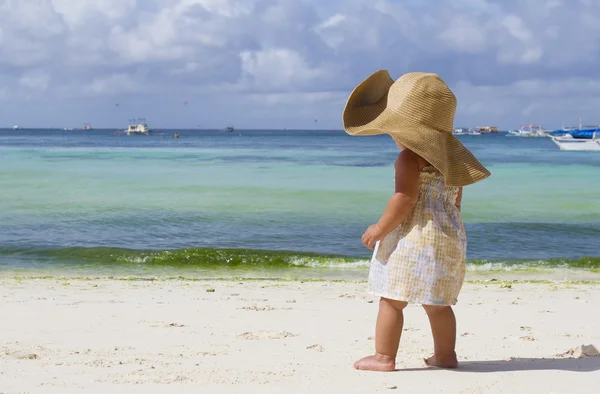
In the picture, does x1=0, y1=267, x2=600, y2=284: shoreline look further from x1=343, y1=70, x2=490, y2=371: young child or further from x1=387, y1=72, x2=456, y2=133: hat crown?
x1=387, y1=72, x2=456, y2=133: hat crown

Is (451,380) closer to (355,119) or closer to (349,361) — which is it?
(349,361)

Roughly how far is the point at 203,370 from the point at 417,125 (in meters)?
1.74

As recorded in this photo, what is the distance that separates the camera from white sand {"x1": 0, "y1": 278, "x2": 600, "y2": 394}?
151 inches

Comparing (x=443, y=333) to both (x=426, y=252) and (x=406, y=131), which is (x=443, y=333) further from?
(x=406, y=131)

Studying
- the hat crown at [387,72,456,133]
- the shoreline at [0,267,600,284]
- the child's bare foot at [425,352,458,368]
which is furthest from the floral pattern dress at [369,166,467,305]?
the shoreline at [0,267,600,284]

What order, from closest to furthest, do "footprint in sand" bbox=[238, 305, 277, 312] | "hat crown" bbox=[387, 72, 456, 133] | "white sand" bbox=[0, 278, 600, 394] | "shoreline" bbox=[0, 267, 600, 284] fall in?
"white sand" bbox=[0, 278, 600, 394], "hat crown" bbox=[387, 72, 456, 133], "footprint in sand" bbox=[238, 305, 277, 312], "shoreline" bbox=[0, 267, 600, 284]

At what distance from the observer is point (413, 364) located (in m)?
4.29

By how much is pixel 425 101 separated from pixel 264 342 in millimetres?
1898

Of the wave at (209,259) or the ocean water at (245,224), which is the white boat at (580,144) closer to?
the ocean water at (245,224)

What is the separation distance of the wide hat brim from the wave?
637 cm

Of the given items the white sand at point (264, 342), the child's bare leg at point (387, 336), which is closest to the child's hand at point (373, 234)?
the child's bare leg at point (387, 336)

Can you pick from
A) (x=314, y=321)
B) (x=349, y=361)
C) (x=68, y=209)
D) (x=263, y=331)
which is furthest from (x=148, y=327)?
(x=68, y=209)

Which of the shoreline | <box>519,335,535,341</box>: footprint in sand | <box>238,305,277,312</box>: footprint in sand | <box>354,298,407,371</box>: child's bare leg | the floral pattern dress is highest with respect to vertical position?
the floral pattern dress

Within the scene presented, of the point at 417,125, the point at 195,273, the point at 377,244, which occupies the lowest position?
the point at 195,273
